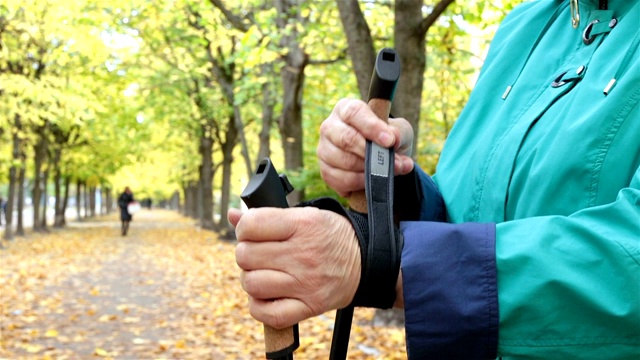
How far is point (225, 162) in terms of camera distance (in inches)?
1091

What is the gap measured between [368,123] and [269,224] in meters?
0.31

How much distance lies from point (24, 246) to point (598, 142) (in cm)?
2267

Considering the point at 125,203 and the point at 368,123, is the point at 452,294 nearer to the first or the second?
the point at 368,123

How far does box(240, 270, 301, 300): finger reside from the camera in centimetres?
108

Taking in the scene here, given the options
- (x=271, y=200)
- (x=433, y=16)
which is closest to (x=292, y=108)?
(x=433, y=16)

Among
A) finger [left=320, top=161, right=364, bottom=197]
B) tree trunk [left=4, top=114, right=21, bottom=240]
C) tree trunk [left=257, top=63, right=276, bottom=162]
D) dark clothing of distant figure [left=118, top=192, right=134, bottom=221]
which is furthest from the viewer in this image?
dark clothing of distant figure [left=118, top=192, right=134, bottom=221]

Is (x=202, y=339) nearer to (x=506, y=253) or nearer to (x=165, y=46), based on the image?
(x=506, y=253)

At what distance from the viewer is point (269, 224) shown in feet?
3.53

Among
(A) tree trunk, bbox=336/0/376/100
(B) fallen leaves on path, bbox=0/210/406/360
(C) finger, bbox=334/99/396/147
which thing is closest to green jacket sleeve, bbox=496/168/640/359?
(C) finger, bbox=334/99/396/147

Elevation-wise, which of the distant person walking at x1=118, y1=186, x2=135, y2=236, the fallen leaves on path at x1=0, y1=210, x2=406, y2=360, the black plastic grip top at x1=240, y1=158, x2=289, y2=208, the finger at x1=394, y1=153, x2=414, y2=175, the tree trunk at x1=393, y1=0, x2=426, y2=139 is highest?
the tree trunk at x1=393, y1=0, x2=426, y2=139

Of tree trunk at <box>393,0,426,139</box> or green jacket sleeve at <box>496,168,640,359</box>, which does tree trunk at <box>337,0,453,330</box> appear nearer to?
tree trunk at <box>393,0,426,139</box>

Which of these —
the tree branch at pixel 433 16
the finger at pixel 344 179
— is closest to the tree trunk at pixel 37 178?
the tree branch at pixel 433 16

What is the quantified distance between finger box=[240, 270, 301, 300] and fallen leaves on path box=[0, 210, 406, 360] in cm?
585

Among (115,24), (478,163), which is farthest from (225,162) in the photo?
(478,163)
